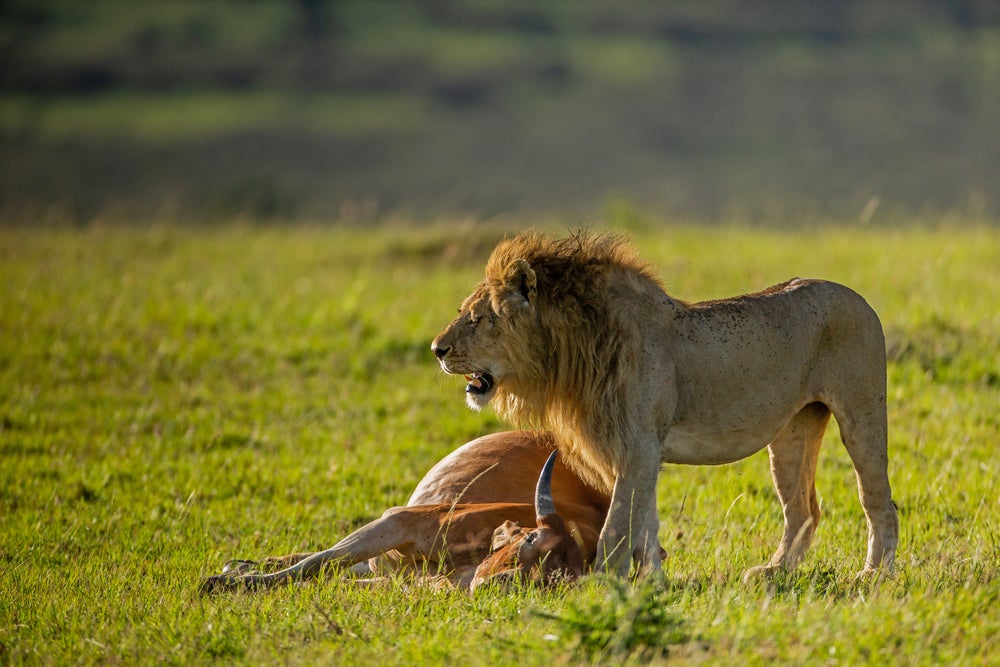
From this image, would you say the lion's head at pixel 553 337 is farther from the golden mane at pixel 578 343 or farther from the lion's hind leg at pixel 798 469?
the lion's hind leg at pixel 798 469

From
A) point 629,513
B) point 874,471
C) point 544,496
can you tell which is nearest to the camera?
point 629,513

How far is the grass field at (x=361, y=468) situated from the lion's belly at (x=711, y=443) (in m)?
0.58

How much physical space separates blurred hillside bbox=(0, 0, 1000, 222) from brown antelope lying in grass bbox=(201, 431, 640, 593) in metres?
29.8

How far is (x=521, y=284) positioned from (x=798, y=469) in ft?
6.09

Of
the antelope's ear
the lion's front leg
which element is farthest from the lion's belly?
the antelope's ear

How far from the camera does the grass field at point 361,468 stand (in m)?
5.24

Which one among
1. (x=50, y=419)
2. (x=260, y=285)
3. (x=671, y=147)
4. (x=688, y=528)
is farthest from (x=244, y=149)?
(x=688, y=528)

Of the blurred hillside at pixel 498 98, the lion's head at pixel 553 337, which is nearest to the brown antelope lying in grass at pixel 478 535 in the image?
the lion's head at pixel 553 337

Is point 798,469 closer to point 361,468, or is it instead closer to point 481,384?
point 481,384

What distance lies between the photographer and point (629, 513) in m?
6.00

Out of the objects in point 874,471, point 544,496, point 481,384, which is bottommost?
point 544,496

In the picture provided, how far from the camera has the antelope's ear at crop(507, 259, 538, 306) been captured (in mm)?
6164

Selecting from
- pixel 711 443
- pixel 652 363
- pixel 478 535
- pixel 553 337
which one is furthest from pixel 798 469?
pixel 478 535

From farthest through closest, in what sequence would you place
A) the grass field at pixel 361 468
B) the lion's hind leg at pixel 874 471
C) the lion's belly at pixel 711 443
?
the lion's hind leg at pixel 874 471 → the lion's belly at pixel 711 443 → the grass field at pixel 361 468
